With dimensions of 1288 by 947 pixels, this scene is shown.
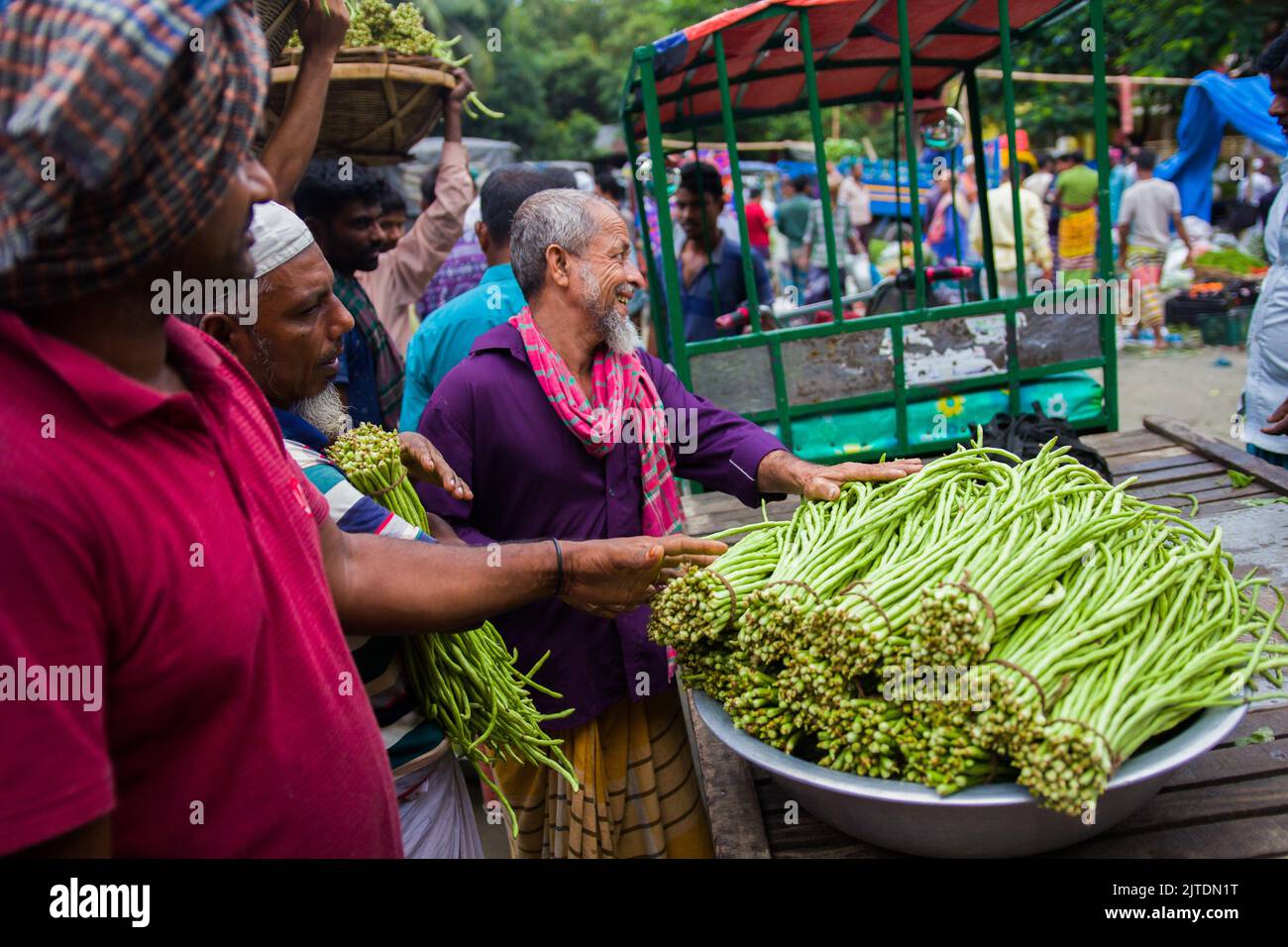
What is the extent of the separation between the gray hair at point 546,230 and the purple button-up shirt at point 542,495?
20cm

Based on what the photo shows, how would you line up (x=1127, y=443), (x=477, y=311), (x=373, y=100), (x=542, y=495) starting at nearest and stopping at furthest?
1. (x=542, y=495)
2. (x=373, y=100)
3. (x=477, y=311)
4. (x=1127, y=443)

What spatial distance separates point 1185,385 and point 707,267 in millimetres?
6051

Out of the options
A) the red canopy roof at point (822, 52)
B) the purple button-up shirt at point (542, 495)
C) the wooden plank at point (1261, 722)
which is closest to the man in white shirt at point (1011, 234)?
the red canopy roof at point (822, 52)

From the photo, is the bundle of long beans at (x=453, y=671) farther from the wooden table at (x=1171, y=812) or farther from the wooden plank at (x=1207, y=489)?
the wooden plank at (x=1207, y=489)

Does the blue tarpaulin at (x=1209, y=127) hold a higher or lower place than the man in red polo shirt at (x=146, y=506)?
higher

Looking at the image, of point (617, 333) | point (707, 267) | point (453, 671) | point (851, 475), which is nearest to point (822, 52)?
point (707, 267)

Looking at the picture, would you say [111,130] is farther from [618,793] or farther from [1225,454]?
[1225,454]

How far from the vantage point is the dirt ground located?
8.81 m

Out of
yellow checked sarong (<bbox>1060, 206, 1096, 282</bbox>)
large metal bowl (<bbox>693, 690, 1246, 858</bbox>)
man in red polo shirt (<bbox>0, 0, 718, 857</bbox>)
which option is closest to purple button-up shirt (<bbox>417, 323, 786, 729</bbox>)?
large metal bowl (<bbox>693, 690, 1246, 858</bbox>)

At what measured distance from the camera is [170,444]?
1.13 meters

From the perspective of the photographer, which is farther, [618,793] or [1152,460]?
[1152,460]

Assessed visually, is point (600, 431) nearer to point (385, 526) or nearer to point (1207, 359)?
point (385, 526)

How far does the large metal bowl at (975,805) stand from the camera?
1.43 metres

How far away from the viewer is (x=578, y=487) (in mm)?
2580
